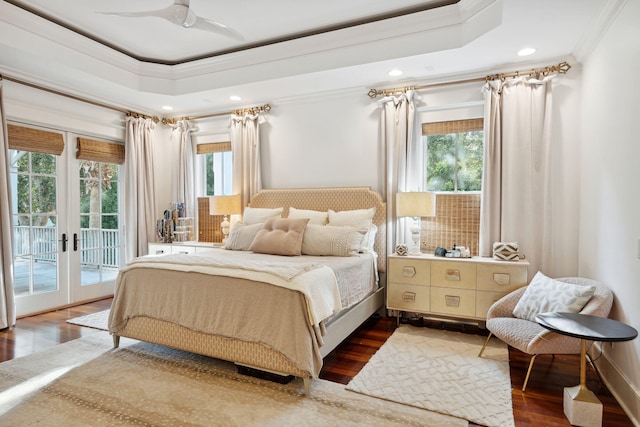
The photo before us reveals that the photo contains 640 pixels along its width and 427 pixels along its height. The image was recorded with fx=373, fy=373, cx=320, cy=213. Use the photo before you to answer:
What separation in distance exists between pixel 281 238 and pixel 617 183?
273 centimetres

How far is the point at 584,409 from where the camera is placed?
6.84 feet

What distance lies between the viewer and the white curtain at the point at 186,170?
217 inches

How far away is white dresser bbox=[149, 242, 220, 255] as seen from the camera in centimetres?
483

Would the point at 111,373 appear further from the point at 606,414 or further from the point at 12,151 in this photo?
the point at 606,414

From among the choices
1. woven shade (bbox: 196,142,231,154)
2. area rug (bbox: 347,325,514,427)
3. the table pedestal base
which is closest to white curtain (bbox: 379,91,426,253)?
area rug (bbox: 347,325,514,427)

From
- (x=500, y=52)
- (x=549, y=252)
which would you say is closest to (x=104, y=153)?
(x=500, y=52)

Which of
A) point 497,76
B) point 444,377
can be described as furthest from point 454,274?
point 497,76

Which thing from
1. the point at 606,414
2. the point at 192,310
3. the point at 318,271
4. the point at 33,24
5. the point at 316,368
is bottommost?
the point at 606,414

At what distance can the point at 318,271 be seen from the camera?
8.98ft

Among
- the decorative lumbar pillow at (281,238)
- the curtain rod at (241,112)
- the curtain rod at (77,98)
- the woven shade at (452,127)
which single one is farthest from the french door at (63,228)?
the woven shade at (452,127)

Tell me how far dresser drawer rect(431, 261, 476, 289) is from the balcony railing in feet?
13.9

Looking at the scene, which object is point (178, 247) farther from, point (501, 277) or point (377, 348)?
point (501, 277)

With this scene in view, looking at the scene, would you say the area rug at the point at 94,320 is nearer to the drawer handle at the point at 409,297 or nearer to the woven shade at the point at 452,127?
the drawer handle at the point at 409,297

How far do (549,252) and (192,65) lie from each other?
4.36 m
